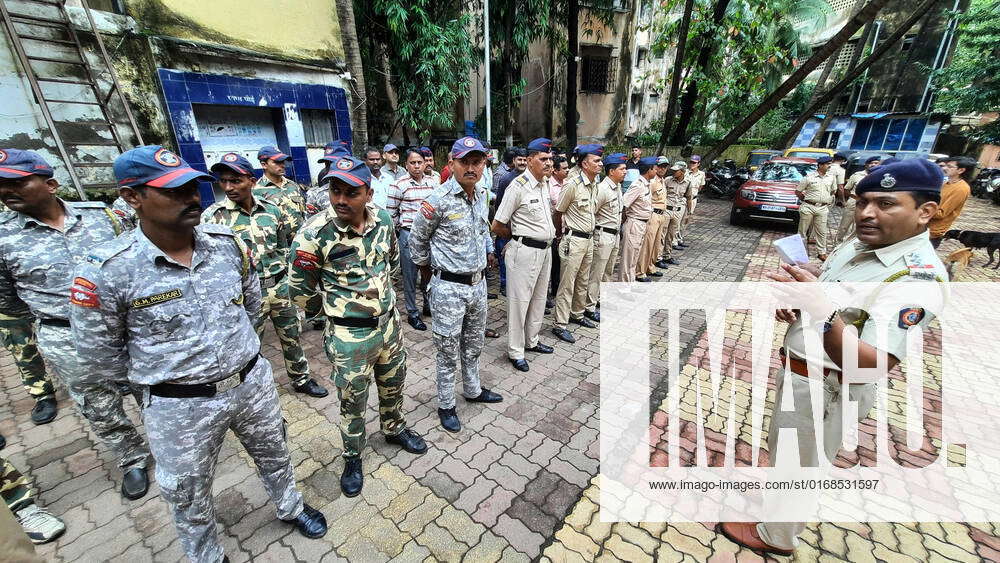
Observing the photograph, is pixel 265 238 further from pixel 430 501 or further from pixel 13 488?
pixel 430 501

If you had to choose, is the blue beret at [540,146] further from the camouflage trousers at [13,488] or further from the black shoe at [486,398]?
the camouflage trousers at [13,488]

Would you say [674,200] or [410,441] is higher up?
[674,200]

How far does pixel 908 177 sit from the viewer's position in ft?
5.36

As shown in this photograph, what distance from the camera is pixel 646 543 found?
2.36m

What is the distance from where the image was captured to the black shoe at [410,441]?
2990 mm

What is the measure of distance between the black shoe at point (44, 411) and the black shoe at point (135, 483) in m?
1.37

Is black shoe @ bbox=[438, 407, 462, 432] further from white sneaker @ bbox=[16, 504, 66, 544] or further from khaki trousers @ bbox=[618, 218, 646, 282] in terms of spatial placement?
khaki trousers @ bbox=[618, 218, 646, 282]

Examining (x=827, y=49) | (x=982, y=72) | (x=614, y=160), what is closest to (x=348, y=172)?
(x=614, y=160)

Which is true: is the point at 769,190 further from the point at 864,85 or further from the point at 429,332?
the point at 864,85

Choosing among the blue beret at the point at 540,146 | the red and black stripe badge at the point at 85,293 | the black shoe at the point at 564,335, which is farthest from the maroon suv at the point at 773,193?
the red and black stripe badge at the point at 85,293

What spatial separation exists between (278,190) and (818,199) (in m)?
9.15

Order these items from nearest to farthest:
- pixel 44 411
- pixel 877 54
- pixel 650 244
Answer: pixel 44 411, pixel 650 244, pixel 877 54

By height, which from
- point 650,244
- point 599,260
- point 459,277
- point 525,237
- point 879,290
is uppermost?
point 879,290

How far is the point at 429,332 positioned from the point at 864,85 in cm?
3189
